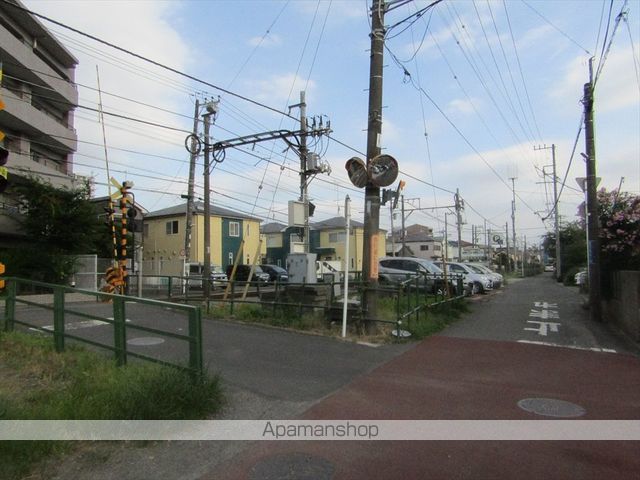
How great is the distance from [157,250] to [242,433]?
1475 inches

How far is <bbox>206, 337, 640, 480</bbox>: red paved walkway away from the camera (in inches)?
144

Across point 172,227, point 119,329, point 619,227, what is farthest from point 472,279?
point 172,227

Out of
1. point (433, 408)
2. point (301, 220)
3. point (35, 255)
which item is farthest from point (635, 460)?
point (35, 255)

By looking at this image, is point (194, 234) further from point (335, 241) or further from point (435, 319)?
point (435, 319)

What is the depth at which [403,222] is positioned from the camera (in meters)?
45.4

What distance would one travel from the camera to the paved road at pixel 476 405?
3.64m

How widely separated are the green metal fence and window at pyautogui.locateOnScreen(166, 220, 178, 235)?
→ 30.4m

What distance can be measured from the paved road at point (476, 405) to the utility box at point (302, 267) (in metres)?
3.82

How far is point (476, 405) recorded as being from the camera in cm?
521

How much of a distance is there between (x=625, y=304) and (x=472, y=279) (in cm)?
Result: 1340

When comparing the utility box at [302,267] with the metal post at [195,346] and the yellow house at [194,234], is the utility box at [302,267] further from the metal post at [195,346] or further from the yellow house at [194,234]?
the yellow house at [194,234]

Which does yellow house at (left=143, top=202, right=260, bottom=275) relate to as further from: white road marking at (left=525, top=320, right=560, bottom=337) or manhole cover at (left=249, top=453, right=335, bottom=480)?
manhole cover at (left=249, top=453, right=335, bottom=480)

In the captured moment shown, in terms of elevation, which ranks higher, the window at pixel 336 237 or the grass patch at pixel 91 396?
the window at pixel 336 237

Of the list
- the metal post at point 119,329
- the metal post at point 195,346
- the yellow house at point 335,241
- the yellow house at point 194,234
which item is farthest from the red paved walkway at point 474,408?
the yellow house at point 335,241
